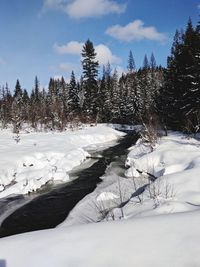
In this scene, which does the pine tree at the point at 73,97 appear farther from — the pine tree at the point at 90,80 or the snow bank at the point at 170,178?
the snow bank at the point at 170,178

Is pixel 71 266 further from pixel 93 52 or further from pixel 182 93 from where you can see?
pixel 93 52

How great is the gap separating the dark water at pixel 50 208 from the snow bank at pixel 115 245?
3.67 meters

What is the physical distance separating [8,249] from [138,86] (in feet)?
179

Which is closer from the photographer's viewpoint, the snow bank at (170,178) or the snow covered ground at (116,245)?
the snow covered ground at (116,245)

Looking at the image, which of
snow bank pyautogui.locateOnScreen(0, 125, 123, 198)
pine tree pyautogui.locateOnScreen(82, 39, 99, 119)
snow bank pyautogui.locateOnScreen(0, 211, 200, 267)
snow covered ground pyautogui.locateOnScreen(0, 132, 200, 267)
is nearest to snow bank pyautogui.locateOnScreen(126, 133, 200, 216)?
snow covered ground pyautogui.locateOnScreen(0, 132, 200, 267)

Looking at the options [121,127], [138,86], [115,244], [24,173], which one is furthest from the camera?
[138,86]

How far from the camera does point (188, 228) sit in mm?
4453

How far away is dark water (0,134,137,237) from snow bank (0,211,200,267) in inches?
144

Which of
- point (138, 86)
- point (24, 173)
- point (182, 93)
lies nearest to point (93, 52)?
point (138, 86)

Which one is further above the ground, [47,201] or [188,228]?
[188,228]

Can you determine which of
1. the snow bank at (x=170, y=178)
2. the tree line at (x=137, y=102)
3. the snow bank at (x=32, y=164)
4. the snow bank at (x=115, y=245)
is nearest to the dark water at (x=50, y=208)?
the snow bank at (x=32, y=164)

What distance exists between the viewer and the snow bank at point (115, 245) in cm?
384

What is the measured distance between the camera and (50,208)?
32.4 ft

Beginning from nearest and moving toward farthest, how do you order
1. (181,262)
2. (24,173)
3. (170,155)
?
1. (181,262)
2. (24,173)
3. (170,155)
